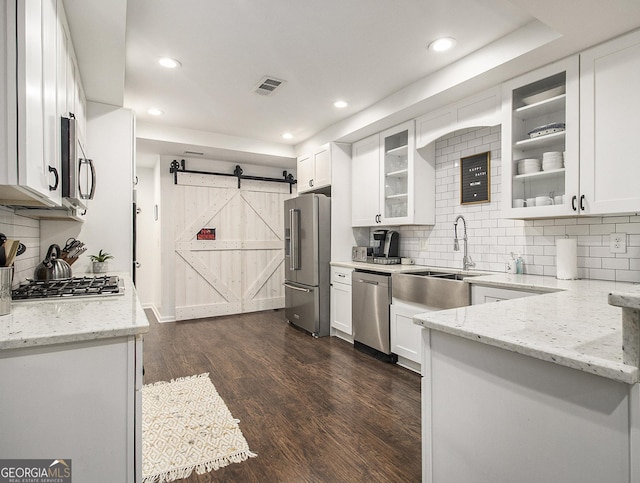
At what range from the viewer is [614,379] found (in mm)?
779

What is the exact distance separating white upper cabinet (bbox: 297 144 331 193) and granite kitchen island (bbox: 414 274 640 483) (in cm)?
330

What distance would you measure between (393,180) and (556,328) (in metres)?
2.98

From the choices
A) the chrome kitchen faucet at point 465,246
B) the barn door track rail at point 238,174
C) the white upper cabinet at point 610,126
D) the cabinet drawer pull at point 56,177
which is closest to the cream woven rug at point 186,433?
the cabinet drawer pull at point 56,177

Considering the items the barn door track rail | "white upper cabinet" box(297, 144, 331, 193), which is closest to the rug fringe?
"white upper cabinet" box(297, 144, 331, 193)

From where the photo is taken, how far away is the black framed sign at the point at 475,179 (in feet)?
10.3

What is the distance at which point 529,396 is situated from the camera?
3.15 feet

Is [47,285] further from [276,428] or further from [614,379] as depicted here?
[614,379]

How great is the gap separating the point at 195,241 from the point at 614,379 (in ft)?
17.1

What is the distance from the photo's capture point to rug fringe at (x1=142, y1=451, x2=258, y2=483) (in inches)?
70.4

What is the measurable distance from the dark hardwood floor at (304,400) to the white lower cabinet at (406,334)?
0.11 metres

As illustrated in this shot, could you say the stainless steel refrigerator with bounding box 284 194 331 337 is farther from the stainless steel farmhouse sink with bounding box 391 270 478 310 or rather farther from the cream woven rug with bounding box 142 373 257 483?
the cream woven rug with bounding box 142 373 257 483

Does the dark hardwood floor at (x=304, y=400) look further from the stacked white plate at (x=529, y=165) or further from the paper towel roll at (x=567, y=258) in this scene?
the stacked white plate at (x=529, y=165)

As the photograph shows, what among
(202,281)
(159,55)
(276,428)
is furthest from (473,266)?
(202,281)

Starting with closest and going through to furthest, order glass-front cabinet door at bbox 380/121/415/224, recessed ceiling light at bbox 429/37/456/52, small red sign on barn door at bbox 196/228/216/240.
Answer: recessed ceiling light at bbox 429/37/456/52 → glass-front cabinet door at bbox 380/121/415/224 → small red sign on barn door at bbox 196/228/216/240
